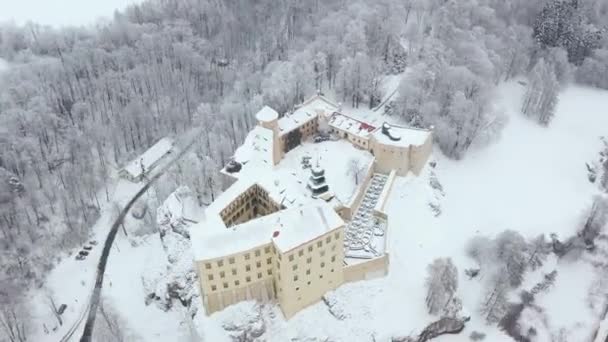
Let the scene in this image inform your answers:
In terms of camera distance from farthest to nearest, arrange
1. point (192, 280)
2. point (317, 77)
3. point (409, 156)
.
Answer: point (317, 77)
point (409, 156)
point (192, 280)

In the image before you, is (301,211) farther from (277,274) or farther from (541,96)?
(541,96)

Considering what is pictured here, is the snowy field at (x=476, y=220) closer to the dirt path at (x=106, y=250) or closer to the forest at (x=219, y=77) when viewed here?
the forest at (x=219, y=77)

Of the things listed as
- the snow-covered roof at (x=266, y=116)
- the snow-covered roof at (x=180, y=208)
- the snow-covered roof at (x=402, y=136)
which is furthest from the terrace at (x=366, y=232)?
the snow-covered roof at (x=180, y=208)

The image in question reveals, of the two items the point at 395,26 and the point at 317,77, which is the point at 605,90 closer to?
the point at 395,26

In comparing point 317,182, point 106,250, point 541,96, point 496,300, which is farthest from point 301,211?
point 541,96

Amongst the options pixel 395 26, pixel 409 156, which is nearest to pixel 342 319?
pixel 409 156

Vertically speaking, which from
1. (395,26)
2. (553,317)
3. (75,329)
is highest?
(395,26)

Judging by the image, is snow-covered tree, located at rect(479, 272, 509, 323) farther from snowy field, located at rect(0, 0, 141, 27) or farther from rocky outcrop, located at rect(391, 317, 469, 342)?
snowy field, located at rect(0, 0, 141, 27)
